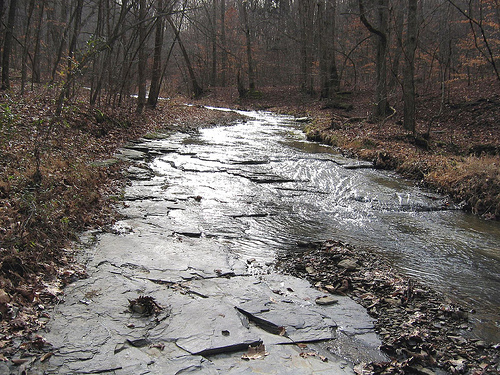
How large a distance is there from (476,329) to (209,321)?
8.31ft

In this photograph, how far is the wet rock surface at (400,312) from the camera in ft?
10.1

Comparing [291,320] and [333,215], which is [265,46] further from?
[291,320]

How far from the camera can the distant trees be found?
1220 centimetres

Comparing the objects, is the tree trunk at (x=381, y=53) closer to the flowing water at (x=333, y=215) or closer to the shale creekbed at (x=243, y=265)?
the flowing water at (x=333, y=215)

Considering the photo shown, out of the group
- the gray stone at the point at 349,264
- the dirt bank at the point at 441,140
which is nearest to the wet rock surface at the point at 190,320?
the gray stone at the point at 349,264

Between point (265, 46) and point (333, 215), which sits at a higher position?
point (265, 46)

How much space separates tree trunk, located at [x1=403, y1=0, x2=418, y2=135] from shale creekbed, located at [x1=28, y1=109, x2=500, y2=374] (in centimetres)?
488

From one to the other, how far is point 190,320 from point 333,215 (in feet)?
14.0

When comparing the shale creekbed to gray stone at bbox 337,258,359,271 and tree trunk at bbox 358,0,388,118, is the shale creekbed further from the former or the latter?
tree trunk at bbox 358,0,388,118

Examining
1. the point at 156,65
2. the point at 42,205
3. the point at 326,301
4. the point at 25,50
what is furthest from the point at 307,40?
the point at 326,301

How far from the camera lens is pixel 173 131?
15.3 meters

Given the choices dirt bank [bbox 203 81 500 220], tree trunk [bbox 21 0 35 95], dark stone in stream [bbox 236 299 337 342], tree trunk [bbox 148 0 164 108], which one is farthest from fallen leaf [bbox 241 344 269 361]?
tree trunk [bbox 148 0 164 108]

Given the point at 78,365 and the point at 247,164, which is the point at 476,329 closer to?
the point at 78,365

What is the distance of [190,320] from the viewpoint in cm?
333
